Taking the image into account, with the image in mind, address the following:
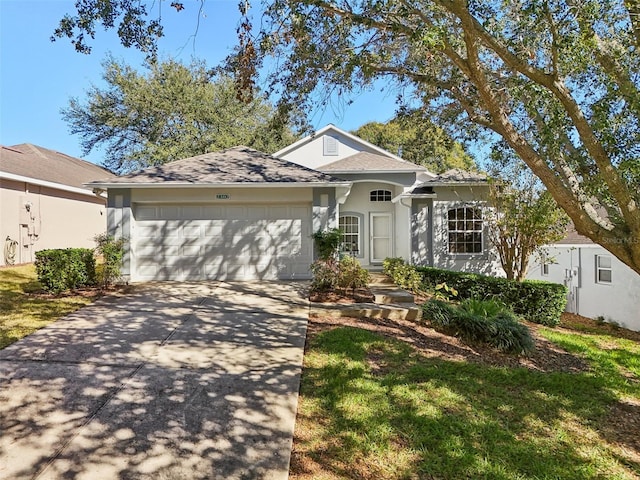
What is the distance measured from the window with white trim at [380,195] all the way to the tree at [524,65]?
25.1ft

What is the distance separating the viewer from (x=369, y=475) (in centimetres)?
285

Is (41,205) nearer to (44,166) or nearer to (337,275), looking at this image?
(44,166)

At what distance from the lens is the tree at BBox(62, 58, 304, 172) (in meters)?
20.8

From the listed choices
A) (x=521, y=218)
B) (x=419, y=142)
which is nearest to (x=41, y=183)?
(x=419, y=142)

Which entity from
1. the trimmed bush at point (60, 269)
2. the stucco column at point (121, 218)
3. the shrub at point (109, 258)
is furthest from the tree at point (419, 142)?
the trimmed bush at point (60, 269)

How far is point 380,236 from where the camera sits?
49.6ft

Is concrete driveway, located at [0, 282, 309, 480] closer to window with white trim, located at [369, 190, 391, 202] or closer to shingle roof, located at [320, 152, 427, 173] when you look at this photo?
shingle roof, located at [320, 152, 427, 173]

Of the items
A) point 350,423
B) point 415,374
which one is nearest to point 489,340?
point 415,374

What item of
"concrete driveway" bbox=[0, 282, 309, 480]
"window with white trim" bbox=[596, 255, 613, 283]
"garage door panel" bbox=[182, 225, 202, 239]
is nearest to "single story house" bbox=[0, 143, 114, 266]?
"garage door panel" bbox=[182, 225, 202, 239]

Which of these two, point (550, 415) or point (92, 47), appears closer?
point (550, 415)

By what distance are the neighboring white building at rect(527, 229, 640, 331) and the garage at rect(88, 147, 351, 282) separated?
7239mm

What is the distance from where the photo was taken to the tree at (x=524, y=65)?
436 centimetres

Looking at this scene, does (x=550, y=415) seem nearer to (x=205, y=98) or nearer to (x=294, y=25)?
(x=294, y=25)

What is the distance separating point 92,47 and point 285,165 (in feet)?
20.5
